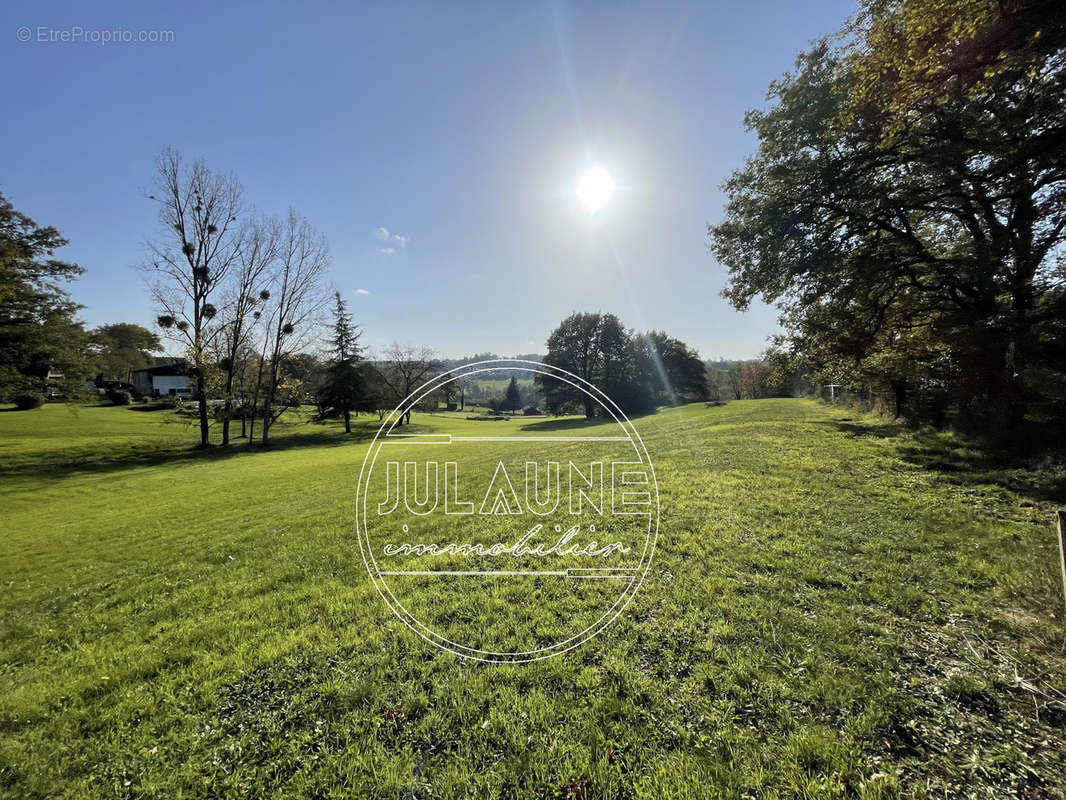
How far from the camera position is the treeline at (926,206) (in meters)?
6.00

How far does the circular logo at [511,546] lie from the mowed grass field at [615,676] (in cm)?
24

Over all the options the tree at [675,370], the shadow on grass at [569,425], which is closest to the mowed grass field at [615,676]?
the shadow on grass at [569,425]

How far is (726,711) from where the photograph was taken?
2646 mm

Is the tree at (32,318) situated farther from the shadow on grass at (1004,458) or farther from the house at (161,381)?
the house at (161,381)

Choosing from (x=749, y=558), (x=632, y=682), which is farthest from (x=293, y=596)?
(x=749, y=558)

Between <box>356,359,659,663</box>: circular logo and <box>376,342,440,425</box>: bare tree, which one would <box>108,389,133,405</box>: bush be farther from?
<box>356,359,659,663</box>: circular logo

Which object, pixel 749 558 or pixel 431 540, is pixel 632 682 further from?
pixel 431 540

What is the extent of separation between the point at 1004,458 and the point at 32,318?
35838 mm

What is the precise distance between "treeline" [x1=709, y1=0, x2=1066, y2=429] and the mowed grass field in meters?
5.92

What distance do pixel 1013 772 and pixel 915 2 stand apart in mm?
8961

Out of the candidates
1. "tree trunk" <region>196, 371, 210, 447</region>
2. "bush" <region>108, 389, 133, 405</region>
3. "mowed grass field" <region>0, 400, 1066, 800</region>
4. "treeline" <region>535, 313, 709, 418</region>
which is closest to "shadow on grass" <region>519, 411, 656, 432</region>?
"treeline" <region>535, 313, 709, 418</region>

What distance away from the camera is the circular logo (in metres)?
3.81

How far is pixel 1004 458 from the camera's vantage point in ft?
27.9

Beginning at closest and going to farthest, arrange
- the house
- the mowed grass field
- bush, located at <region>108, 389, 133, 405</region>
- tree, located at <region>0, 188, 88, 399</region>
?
the mowed grass field, tree, located at <region>0, 188, 88, 399</region>, bush, located at <region>108, 389, 133, 405</region>, the house
